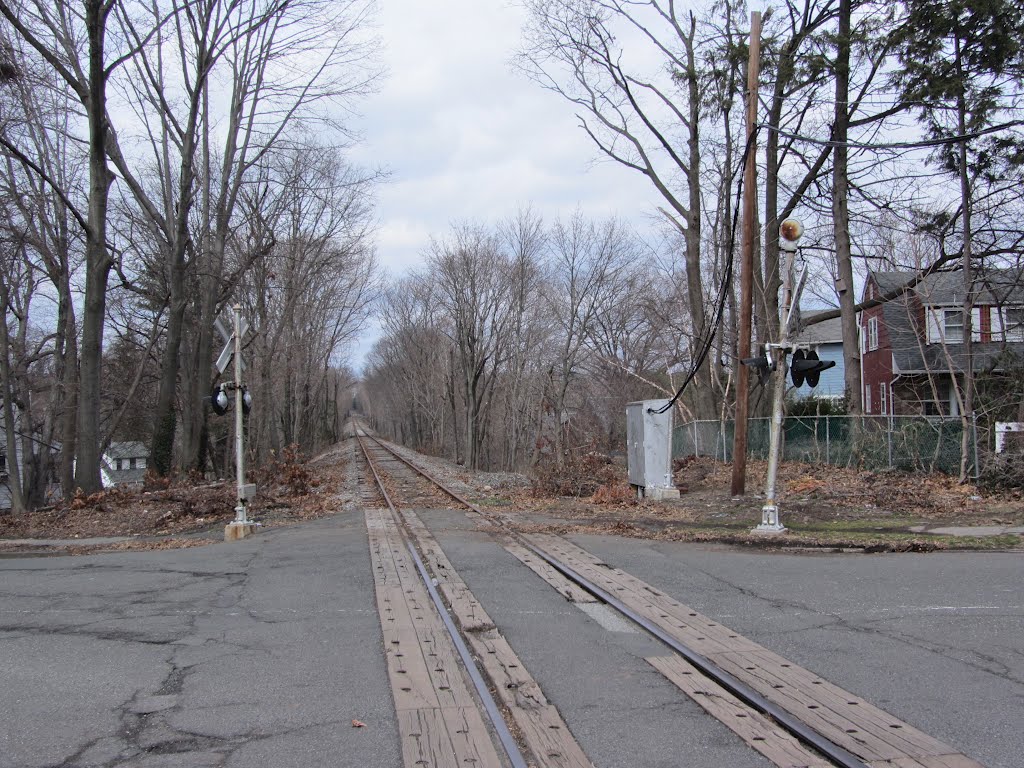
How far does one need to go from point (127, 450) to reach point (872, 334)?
172ft

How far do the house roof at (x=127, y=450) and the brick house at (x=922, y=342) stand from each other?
151ft

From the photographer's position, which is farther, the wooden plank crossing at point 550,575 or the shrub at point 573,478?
the shrub at point 573,478

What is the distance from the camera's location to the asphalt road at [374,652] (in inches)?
170

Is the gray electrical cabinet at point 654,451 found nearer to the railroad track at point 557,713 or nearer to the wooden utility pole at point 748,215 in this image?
the wooden utility pole at point 748,215

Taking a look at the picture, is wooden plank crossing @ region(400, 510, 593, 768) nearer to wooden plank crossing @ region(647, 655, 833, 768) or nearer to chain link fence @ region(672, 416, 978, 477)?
wooden plank crossing @ region(647, 655, 833, 768)

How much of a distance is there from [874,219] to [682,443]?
10.9 metres

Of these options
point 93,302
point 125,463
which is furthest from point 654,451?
point 125,463

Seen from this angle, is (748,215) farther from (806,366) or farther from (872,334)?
(872,334)

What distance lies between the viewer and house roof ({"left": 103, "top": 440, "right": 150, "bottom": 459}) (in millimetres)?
58159

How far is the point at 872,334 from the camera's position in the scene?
35.3 meters

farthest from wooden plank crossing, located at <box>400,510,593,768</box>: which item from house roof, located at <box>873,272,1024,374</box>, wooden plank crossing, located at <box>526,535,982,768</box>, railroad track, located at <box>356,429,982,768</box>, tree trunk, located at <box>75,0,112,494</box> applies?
house roof, located at <box>873,272,1024,374</box>

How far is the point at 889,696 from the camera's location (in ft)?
16.1

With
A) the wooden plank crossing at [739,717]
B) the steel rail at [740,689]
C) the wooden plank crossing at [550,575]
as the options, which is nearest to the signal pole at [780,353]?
the wooden plank crossing at [550,575]

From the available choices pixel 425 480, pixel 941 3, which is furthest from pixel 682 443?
pixel 941 3
